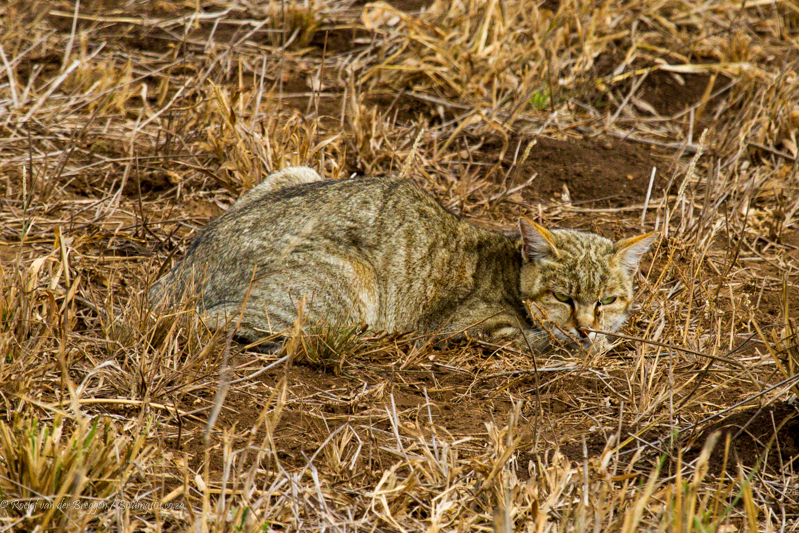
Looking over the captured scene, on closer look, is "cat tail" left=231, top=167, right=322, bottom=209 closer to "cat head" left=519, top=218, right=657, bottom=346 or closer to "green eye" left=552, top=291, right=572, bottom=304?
"cat head" left=519, top=218, right=657, bottom=346

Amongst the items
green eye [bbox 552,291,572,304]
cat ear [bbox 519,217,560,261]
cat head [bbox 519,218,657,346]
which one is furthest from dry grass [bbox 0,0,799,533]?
cat ear [bbox 519,217,560,261]

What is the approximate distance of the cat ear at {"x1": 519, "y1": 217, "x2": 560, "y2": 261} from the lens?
4.35 m

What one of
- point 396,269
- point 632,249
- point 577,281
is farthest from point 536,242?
point 396,269

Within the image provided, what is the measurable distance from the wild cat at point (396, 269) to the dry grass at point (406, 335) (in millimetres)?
235

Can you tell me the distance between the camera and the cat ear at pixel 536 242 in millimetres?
4352

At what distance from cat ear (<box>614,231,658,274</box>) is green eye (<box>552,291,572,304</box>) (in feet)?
1.19

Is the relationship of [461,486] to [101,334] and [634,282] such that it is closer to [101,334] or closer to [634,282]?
[101,334]

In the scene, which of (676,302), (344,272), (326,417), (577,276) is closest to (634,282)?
(676,302)

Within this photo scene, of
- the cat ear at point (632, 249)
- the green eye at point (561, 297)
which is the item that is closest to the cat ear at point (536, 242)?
the green eye at point (561, 297)

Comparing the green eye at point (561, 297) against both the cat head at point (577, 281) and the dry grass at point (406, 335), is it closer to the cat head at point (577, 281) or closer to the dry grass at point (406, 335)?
the cat head at point (577, 281)

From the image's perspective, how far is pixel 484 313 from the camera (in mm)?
4535

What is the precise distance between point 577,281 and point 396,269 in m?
1.01

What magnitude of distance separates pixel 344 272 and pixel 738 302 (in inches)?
90.9

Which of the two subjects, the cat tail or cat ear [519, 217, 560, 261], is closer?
cat ear [519, 217, 560, 261]
